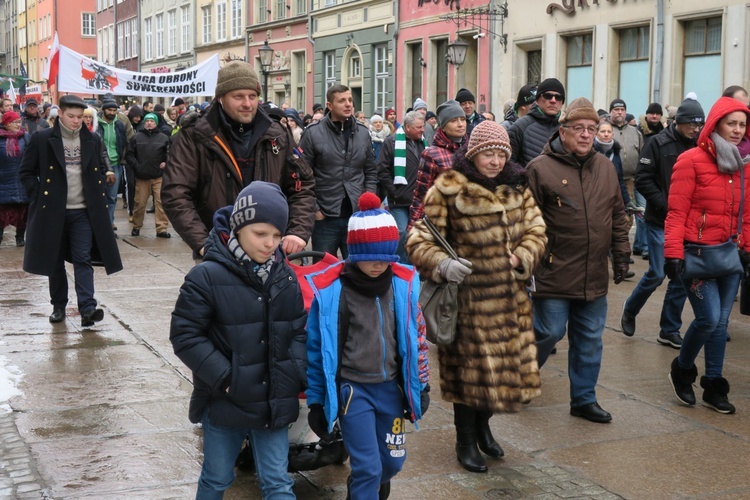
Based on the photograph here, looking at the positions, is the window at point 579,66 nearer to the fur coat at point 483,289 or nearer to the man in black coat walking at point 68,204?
the man in black coat walking at point 68,204

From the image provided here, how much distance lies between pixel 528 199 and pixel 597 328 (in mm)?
1124

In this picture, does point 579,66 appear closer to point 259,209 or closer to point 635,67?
point 635,67

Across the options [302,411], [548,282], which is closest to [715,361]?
[548,282]

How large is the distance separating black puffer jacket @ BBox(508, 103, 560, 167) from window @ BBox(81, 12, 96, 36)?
78.1m

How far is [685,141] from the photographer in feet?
27.7

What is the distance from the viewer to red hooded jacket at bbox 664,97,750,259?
6371mm

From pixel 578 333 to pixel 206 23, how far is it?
46.8 m

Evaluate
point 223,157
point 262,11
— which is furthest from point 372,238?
point 262,11

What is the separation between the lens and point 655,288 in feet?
28.2

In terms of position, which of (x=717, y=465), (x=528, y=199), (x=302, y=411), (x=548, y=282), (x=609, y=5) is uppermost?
(x=609, y=5)

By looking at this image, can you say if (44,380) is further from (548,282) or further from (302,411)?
(548,282)

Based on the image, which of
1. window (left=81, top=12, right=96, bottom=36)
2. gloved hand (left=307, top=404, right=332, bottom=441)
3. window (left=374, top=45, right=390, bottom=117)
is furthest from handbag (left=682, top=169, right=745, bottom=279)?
window (left=81, top=12, right=96, bottom=36)

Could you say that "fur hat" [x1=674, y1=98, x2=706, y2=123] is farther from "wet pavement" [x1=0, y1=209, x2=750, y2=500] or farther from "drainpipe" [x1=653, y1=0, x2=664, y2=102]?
"drainpipe" [x1=653, y1=0, x2=664, y2=102]

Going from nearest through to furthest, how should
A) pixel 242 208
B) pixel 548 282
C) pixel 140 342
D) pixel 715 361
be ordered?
1. pixel 242 208
2. pixel 548 282
3. pixel 715 361
4. pixel 140 342
